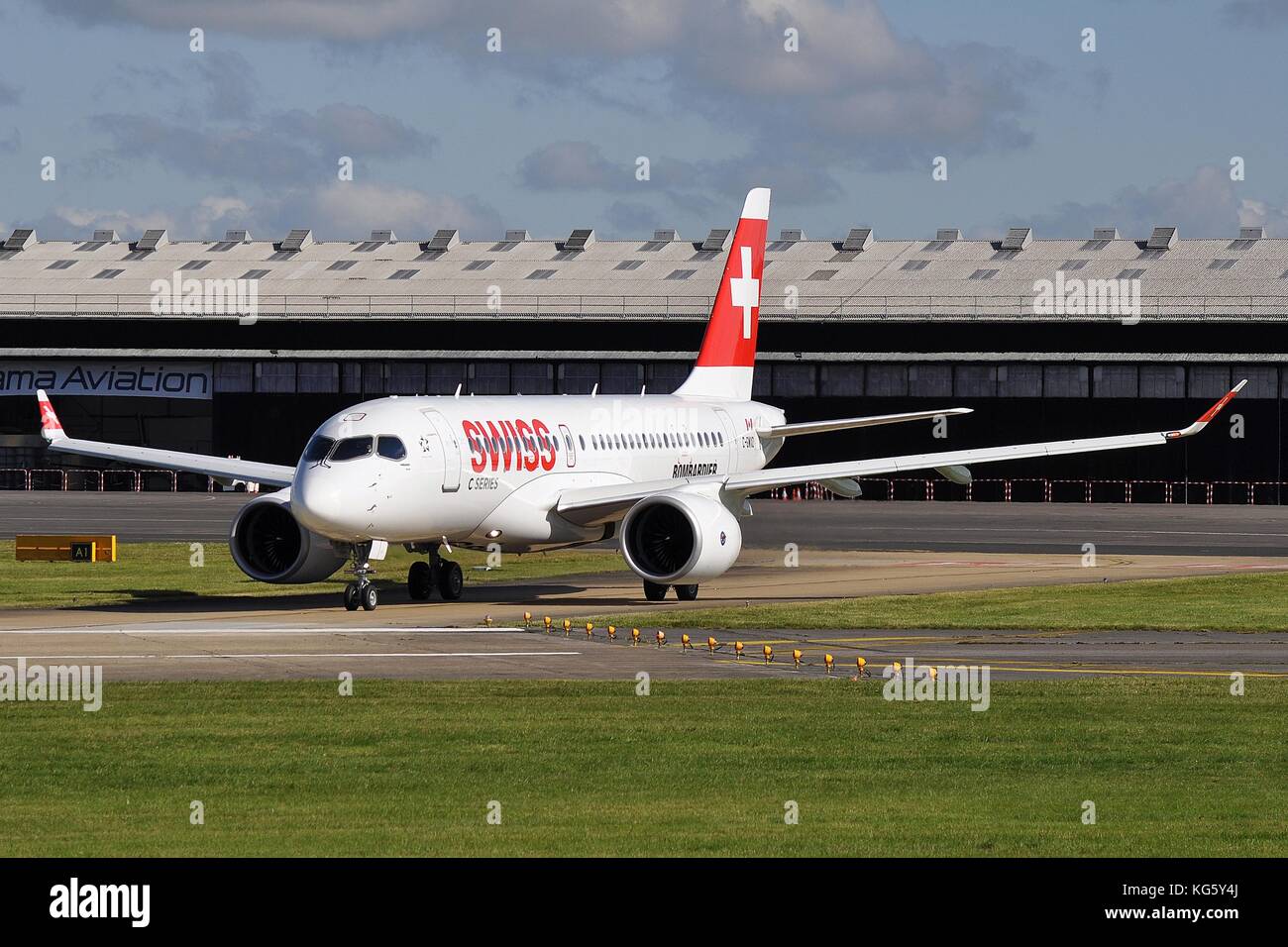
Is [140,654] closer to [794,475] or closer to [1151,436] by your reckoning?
[794,475]

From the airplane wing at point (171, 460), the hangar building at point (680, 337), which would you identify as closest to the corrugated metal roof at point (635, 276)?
the hangar building at point (680, 337)

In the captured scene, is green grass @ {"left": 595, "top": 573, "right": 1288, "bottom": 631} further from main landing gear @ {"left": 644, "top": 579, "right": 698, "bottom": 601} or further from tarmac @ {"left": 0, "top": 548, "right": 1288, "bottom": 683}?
main landing gear @ {"left": 644, "top": 579, "right": 698, "bottom": 601}

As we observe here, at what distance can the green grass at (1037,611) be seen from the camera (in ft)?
114

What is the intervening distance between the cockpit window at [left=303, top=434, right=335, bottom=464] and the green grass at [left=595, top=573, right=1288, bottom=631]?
6142 mm

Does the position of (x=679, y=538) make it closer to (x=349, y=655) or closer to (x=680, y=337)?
(x=349, y=655)

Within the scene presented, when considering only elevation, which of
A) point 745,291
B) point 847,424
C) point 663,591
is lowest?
point 663,591

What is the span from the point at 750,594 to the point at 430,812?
25.7 meters

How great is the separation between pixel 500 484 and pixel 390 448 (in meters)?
3.47

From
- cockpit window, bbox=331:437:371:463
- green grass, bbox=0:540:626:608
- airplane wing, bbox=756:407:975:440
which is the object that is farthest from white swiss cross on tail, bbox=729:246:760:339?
cockpit window, bbox=331:437:371:463

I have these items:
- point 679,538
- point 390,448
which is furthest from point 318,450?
point 679,538

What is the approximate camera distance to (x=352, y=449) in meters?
36.7

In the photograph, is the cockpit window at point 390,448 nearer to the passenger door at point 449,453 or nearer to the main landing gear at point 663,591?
the passenger door at point 449,453

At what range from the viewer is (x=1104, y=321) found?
93.5m

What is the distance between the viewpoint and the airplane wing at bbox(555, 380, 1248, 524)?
40.8 meters
